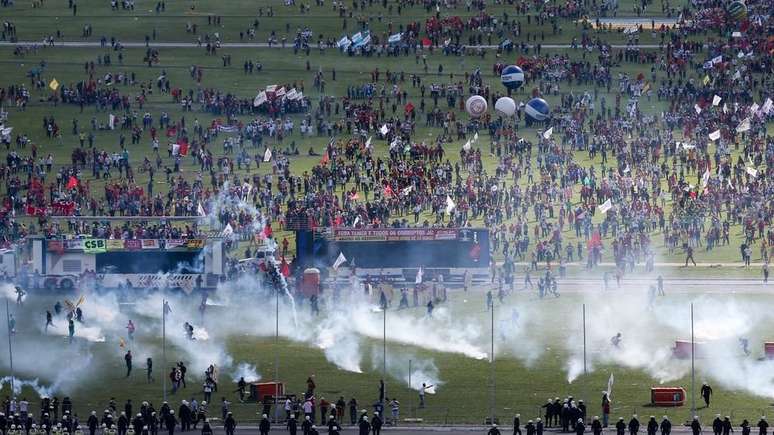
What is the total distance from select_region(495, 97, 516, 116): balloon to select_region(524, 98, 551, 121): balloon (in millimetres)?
1099

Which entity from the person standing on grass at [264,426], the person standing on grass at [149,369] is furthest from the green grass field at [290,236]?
the person standing on grass at [264,426]

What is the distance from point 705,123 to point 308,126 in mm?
27267

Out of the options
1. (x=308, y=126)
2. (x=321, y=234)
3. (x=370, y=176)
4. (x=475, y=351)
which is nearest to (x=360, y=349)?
(x=475, y=351)

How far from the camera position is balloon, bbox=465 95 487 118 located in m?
152

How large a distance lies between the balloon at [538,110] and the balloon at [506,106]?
1099mm

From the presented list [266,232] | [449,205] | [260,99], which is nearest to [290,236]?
[266,232]

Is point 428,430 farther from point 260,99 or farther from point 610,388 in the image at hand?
point 260,99

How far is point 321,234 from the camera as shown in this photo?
399 feet

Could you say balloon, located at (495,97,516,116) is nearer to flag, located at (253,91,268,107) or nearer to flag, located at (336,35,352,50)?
flag, located at (253,91,268,107)

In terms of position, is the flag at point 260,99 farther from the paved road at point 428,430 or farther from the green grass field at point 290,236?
the paved road at point 428,430

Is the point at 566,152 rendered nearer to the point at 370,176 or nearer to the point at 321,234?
the point at 370,176

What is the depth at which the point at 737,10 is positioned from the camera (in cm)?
17112

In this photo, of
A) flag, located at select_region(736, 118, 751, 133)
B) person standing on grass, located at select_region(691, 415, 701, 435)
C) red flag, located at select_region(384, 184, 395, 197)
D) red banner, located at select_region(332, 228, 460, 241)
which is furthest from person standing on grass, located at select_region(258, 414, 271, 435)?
flag, located at select_region(736, 118, 751, 133)

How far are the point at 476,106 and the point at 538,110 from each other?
4.25 meters
